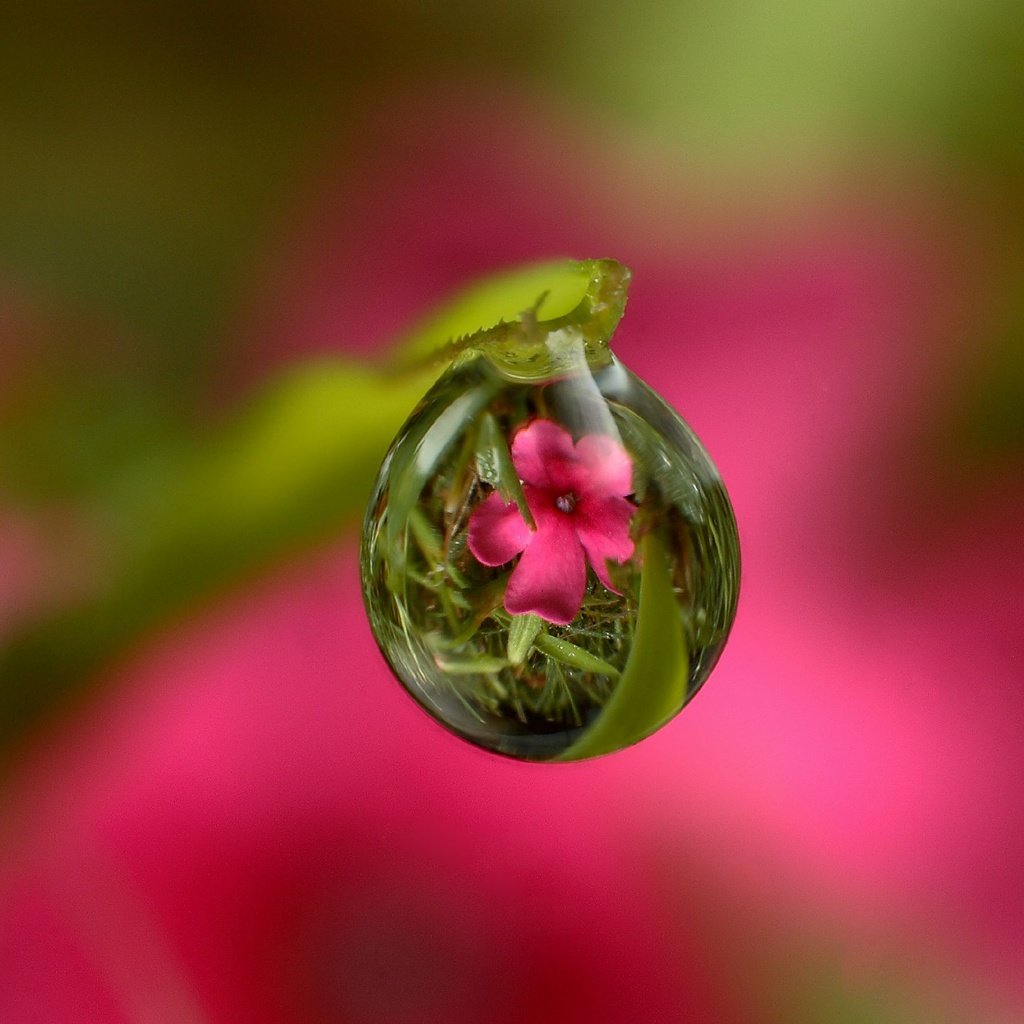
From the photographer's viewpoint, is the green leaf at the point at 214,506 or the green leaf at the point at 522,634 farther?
the green leaf at the point at 214,506

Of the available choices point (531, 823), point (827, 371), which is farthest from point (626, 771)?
point (827, 371)

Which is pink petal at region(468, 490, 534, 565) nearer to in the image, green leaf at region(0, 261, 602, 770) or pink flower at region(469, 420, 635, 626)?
pink flower at region(469, 420, 635, 626)

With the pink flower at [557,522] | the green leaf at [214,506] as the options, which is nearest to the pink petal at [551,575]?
the pink flower at [557,522]

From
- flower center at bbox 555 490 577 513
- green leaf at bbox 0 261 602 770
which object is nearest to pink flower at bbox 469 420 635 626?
flower center at bbox 555 490 577 513

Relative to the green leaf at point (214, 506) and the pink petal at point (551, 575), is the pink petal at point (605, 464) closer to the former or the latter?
the pink petal at point (551, 575)

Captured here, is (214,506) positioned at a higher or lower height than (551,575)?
higher

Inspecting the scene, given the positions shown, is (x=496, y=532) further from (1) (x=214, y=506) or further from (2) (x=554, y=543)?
(1) (x=214, y=506)

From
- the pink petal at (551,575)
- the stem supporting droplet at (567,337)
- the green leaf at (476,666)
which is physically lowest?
the green leaf at (476,666)

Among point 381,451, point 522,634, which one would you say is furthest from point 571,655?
point 381,451
